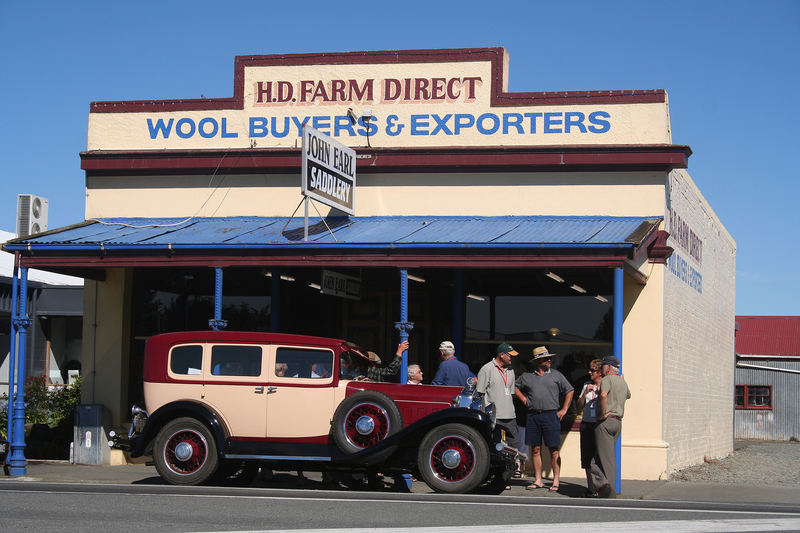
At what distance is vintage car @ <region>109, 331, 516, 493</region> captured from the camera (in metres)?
11.0

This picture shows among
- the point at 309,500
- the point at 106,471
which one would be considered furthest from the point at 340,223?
the point at 309,500

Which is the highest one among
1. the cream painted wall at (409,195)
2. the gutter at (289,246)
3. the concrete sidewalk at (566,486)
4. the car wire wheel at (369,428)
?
the cream painted wall at (409,195)

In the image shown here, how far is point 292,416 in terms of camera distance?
11484 mm

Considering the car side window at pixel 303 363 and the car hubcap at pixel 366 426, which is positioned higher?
the car side window at pixel 303 363

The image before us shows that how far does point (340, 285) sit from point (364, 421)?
5483 mm

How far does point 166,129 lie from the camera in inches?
696

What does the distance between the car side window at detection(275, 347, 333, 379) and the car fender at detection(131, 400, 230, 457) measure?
88cm

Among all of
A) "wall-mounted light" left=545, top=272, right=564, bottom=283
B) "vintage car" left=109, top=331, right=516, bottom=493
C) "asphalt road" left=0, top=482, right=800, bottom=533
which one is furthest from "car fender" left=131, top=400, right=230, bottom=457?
"wall-mounted light" left=545, top=272, right=564, bottom=283

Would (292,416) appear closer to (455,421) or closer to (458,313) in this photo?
(455,421)

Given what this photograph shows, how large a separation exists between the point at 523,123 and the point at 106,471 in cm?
847

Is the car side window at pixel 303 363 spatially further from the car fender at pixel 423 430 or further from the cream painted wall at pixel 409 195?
the cream painted wall at pixel 409 195

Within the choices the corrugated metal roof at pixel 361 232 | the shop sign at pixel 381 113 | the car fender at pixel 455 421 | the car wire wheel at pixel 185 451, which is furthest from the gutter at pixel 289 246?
the car wire wheel at pixel 185 451

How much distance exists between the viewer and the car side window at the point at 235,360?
11.7 meters

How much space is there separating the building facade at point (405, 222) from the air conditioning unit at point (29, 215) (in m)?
10.8
